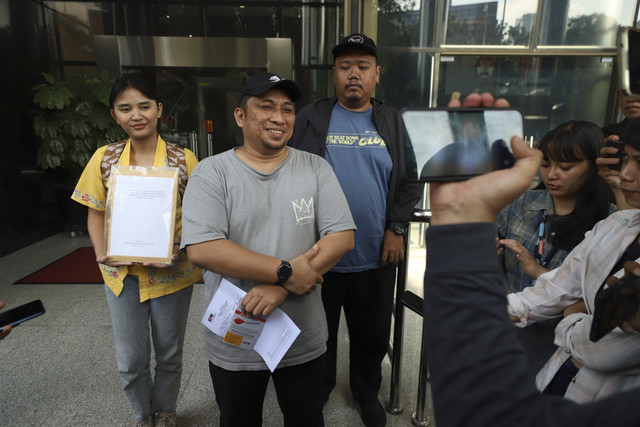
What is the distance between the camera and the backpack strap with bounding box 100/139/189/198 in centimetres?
177

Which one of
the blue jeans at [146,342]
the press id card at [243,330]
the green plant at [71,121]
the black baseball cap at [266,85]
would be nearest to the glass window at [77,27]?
the green plant at [71,121]

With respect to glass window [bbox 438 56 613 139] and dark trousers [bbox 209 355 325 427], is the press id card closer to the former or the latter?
dark trousers [bbox 209 355 325 427]

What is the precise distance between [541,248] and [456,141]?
1203 millimetres

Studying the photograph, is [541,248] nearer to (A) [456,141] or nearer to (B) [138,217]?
(A) [456,141]

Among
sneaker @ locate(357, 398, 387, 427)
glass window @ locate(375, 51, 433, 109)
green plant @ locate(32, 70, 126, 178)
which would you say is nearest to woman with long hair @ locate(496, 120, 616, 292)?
sneaker @ locate(357, 398, 387, 427)

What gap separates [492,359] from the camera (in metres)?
0.45

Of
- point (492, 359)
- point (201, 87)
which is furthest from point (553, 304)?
point (201, 87)

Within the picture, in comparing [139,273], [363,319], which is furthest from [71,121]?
[363,319]

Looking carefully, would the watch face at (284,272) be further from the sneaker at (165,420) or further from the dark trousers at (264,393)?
the sneaker at (165,420)

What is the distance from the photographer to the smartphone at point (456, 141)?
0.53 metres

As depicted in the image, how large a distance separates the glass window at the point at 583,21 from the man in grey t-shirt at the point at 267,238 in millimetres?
4700

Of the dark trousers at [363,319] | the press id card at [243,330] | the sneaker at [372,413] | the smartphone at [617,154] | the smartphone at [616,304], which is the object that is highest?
the smartphone at [617,154]

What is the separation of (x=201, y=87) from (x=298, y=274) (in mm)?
5992

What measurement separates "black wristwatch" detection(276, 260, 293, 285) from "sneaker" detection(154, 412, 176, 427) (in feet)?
4.05
